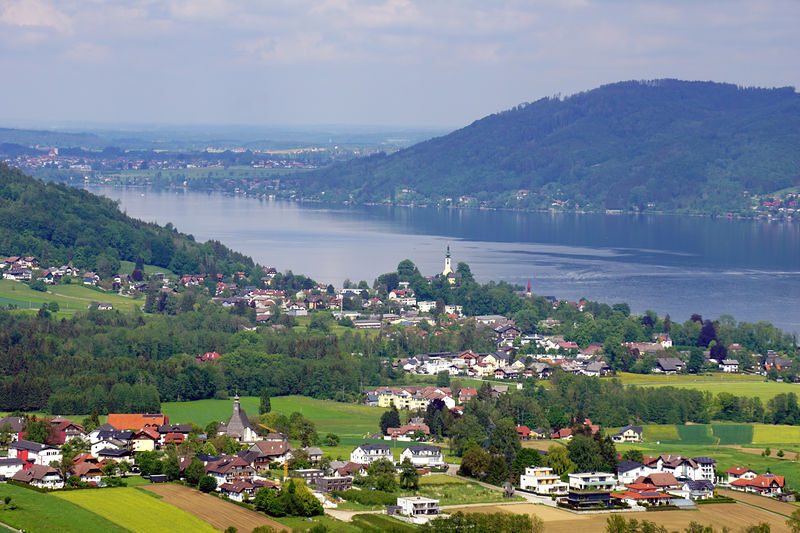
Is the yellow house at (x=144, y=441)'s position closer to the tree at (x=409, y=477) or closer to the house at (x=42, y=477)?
the house at (x=42, y=477)

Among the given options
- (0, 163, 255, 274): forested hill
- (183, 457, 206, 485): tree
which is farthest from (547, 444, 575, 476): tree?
(0, 163, 255, 274): forested hill

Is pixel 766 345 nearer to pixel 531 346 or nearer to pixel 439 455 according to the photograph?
pixel 531 346

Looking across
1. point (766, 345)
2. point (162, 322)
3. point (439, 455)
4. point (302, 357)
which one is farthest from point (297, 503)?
point (766, 345)

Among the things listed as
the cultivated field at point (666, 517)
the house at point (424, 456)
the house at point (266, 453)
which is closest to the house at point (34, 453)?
the house at point (266, 453)

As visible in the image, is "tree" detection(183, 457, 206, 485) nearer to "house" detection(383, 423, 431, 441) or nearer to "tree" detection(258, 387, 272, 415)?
"house" detection(383, 423, 431, 441)

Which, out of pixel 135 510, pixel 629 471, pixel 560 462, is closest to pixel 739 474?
pixel 629 471

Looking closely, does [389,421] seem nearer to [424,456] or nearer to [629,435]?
[424,456]
